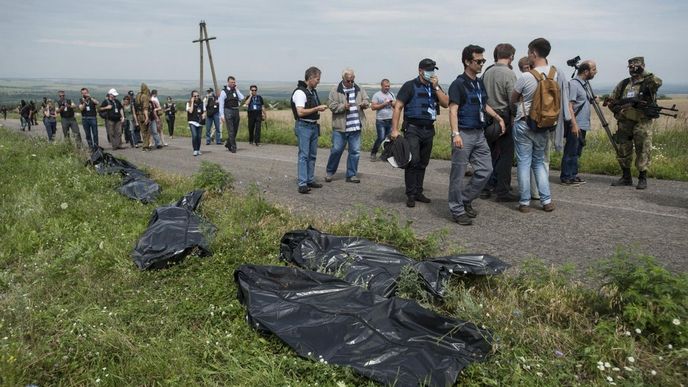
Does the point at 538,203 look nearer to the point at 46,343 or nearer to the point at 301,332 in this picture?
the point at 301,332

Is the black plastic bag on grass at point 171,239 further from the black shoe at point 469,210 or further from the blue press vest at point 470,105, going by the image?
the blue press vest at point 470,105

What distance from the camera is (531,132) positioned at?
6.12 metres

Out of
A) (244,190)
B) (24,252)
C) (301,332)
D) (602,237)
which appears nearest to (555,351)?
(301,332)

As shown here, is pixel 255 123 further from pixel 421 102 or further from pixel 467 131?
pixel 467 131

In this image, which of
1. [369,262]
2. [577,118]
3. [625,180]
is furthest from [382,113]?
[369,262]

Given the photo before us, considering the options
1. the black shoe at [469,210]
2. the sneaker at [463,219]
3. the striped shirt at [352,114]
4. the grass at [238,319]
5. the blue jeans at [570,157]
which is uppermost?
the striped shirt at [352,114]

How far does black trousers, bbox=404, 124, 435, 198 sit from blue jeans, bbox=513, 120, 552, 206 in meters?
1.12

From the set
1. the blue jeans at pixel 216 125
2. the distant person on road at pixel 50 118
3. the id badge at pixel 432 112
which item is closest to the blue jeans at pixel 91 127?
the blue jeans at pixel 216 125

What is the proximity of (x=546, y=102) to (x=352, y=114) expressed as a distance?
3402 mm

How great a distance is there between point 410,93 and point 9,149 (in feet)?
33.0

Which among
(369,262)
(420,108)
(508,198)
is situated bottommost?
(369,262)

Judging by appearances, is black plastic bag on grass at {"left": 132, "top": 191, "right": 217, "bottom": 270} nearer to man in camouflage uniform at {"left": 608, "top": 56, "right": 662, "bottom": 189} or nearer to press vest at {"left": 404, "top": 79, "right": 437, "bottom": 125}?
press vest at {"left": 404, "top": 79, "right": 437, "bottom": 125}

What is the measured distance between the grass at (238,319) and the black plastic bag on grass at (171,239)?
0.11 metres

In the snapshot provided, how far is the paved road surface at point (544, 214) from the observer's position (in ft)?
16.0
